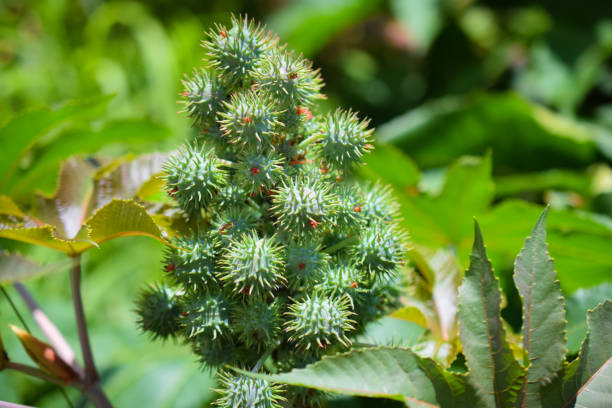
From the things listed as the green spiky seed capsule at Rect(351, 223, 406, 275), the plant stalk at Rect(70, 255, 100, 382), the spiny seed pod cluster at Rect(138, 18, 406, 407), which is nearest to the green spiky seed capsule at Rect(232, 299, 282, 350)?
the spiny seed pod cluster at Rect(138, 18, 406, 407)

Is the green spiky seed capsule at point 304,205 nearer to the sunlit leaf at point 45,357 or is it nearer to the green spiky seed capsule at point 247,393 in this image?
the green spiky seed capsule at point 247,393

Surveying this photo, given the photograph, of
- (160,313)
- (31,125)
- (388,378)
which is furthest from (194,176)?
(31,125)

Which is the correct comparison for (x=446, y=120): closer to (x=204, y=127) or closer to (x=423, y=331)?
(x=423, y=331)

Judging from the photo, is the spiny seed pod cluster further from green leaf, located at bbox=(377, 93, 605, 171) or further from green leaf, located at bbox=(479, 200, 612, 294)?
green leaf, located at bbox=(377, 93, 605, 171)

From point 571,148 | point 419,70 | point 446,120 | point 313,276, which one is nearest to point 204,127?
point 313,276

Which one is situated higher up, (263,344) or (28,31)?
(28,31)
